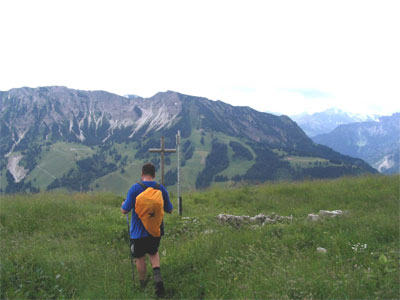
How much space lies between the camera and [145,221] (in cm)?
521

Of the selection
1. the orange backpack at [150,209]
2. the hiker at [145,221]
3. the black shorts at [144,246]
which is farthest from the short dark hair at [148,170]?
the black shorts at [144,246]

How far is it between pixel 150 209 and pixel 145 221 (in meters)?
0.27

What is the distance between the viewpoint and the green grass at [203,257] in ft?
14.9

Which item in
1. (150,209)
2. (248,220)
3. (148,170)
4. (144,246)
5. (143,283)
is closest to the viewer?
(150,209)

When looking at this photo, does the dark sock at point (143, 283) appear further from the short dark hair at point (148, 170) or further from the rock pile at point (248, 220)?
the rock pile at point (248, 220)

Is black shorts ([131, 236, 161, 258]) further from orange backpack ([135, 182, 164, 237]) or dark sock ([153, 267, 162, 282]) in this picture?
dark sock ([153, 267, 162, 282])

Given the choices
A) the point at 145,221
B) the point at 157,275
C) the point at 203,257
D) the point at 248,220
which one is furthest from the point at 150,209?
the point at 248,220

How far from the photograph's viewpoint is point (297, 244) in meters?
6.82

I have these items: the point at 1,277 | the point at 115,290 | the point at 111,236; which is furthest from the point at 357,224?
the point at 1,277

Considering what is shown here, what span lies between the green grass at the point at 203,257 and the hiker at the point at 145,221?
444 millimetres

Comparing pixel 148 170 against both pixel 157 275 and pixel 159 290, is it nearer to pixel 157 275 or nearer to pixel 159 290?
pixel 157 275

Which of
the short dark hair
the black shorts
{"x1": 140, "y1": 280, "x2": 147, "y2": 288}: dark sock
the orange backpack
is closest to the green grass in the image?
{"x1": 140, "y1": 280, "x2": 147, "y2": 288}: dark sock

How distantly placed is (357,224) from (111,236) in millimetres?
7804

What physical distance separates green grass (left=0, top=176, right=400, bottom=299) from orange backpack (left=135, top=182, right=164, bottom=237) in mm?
1202
